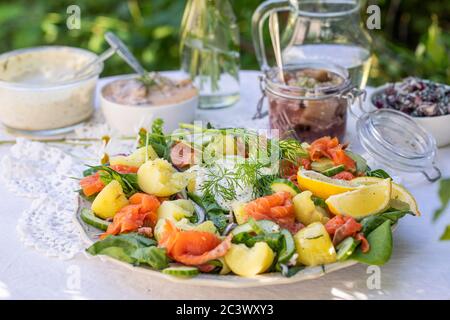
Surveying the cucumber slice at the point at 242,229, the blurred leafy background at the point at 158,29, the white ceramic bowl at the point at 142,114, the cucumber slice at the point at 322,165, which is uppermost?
the cucumber slice at the point at 322,165

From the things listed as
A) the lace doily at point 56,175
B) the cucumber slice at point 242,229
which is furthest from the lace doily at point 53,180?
the cucumber slice at point 242,229

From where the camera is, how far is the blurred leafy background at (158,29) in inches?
123

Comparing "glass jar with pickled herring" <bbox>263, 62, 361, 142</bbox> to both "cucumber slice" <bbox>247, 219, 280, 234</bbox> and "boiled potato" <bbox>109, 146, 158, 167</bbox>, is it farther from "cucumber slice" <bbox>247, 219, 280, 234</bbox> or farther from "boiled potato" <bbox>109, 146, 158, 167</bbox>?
"cucumber slice" <bbox>247, 219, 280, 234</bbox>

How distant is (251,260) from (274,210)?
0.14 meters

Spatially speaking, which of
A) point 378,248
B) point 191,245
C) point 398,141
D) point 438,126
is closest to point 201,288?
point 191,245

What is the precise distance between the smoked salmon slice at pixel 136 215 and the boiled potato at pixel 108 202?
0.02 m

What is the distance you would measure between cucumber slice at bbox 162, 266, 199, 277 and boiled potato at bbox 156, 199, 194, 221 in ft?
0.52

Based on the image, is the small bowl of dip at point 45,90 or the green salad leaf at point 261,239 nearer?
the green salad leaf at point 261,239

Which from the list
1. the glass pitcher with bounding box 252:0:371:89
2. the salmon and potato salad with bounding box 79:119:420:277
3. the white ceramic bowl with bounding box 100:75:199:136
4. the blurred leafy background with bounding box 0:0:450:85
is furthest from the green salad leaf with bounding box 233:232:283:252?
the blurred leafy background with bounding box 0:0:450:85

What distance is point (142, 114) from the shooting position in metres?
1.84

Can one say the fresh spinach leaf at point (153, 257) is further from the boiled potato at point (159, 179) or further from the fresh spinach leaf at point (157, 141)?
the fresh spinach leaf at point (157, 141)

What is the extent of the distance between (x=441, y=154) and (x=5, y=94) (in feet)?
4.00

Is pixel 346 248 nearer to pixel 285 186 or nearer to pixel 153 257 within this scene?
pixel 285 186

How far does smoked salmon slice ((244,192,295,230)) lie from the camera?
1.25 meters
